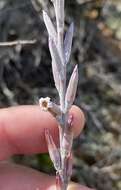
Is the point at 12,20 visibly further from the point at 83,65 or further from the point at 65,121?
the point at 65,121

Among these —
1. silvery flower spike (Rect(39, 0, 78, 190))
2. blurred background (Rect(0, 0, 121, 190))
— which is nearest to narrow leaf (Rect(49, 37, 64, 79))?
silvery flower spike (Rect(39, 0, 78, 190))

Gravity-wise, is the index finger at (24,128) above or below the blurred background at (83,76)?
above

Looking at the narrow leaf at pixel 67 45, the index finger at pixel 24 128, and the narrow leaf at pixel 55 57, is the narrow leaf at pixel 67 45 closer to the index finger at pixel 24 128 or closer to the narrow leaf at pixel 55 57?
the narrow leaf at pixel 55 57

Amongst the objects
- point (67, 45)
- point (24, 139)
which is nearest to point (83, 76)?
point (24, 139)

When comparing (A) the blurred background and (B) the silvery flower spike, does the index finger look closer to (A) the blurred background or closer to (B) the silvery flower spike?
(B) the silvery flower spike

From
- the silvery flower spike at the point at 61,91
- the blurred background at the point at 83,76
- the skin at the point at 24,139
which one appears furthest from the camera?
A: the blurred background at the point at 83,76

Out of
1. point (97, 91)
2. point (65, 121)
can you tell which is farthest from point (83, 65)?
point (65, 121)

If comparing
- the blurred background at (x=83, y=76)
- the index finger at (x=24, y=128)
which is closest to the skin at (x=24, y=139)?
the index finger at (x=24, y=128)
